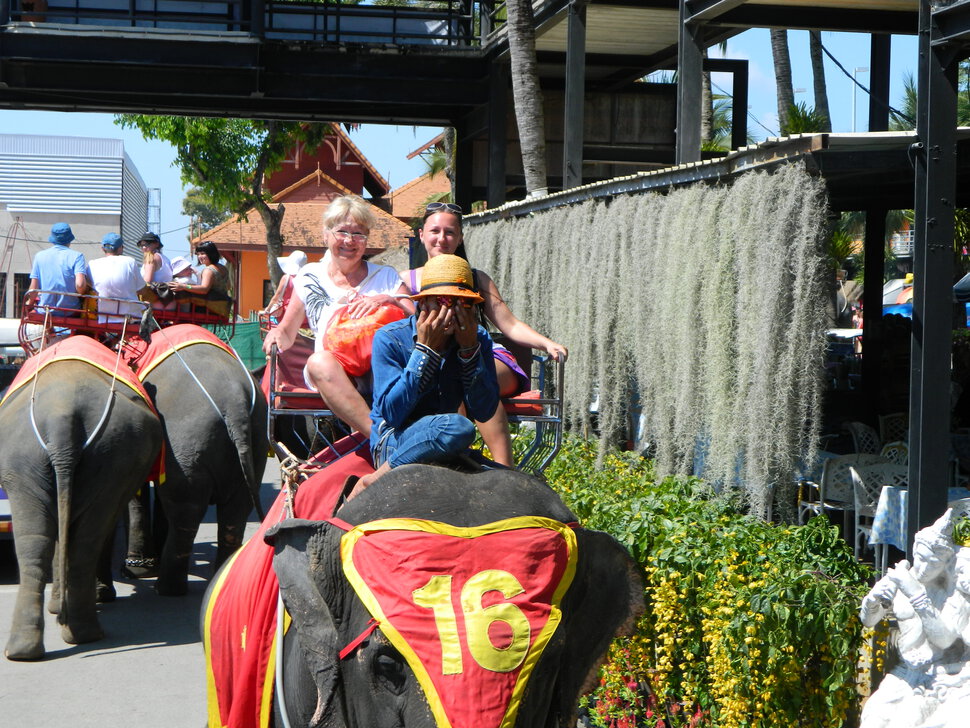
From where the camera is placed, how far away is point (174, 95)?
16.2 meters

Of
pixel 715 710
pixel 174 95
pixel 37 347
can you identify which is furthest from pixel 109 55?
pixel 715 710

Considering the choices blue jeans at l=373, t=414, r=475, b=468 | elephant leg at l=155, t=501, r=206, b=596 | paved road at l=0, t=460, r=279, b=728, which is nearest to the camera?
blue jeans at l=373, t=414, r=475, b=468

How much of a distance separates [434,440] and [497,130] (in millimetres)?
12642

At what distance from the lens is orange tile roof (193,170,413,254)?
163ft

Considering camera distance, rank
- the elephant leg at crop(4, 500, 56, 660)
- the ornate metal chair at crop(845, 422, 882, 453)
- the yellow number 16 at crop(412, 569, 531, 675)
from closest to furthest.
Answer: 1. the yellow number 16 at crop(412, 569, 531, 675)
2. the elephant leg at crop(4, 500, 56, 660)
3. the ornate metal chair at crop(845, 422, 882, 453)

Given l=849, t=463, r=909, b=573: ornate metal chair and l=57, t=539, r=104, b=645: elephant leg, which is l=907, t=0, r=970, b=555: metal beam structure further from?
l=57, t=539, r=104, b=645: elephant leg

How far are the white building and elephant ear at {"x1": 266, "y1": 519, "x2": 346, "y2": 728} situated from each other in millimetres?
49674

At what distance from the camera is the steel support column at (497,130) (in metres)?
15.6

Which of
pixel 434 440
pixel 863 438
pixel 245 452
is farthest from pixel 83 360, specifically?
pixel 863 438

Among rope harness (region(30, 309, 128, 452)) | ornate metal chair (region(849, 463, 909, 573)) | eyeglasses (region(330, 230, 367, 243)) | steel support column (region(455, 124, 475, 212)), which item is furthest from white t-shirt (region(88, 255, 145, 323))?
steel support column (region(455, 124, 475, 212))

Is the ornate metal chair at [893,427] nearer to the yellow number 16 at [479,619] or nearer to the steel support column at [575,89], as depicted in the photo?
the steel support column at [575,89]

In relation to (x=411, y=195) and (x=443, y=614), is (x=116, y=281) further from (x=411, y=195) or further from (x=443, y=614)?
→ (x=411, y=195)

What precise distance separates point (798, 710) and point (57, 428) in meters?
5.25

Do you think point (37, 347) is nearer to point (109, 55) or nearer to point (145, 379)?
point (145, 379)
